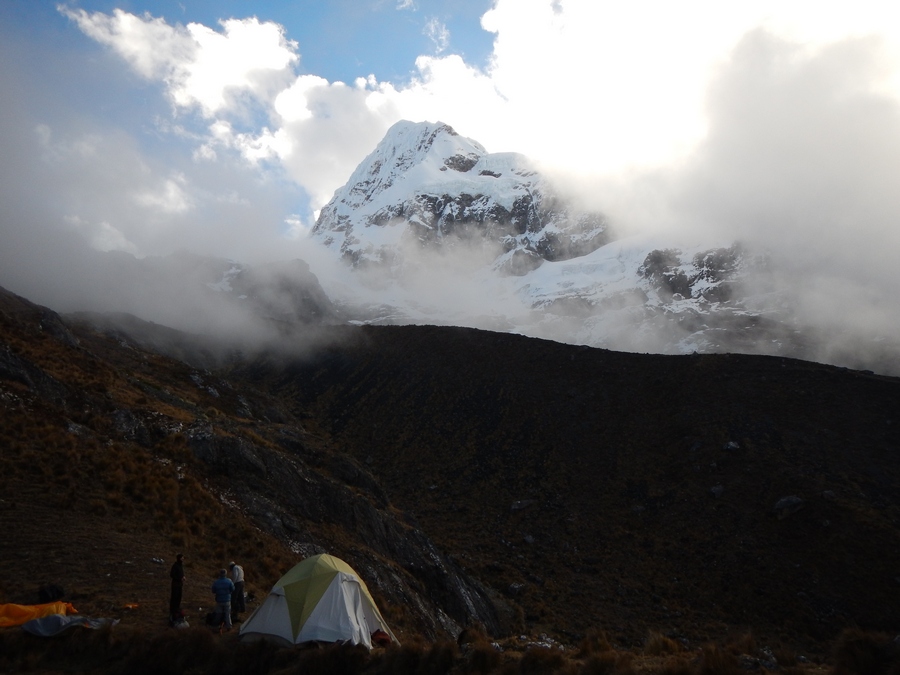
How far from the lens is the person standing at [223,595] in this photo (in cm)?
1136

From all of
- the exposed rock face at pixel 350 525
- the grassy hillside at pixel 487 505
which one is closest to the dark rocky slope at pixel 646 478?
the grassy hillside at pixel 487 505

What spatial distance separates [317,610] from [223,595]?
6.97 feet

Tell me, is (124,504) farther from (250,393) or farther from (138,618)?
(250,393)

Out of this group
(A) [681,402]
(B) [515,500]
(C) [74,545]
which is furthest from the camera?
(A) [681,402]

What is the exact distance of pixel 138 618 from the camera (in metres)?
→ 11.3

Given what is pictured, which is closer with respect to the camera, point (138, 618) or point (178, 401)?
point (138, 618)

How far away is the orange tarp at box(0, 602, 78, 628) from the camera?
33.4ft

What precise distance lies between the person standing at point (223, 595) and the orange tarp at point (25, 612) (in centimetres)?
291

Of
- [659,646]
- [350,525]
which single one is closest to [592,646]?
[659,646]

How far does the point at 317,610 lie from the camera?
1135 centimetres

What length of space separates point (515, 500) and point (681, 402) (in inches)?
651

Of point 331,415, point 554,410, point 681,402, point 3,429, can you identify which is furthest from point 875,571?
point 331,415

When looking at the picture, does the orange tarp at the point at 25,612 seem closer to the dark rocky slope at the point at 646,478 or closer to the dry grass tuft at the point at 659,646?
the dry grass tuft at the point at 659,646

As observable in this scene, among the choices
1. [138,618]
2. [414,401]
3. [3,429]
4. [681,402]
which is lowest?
[138,618]
